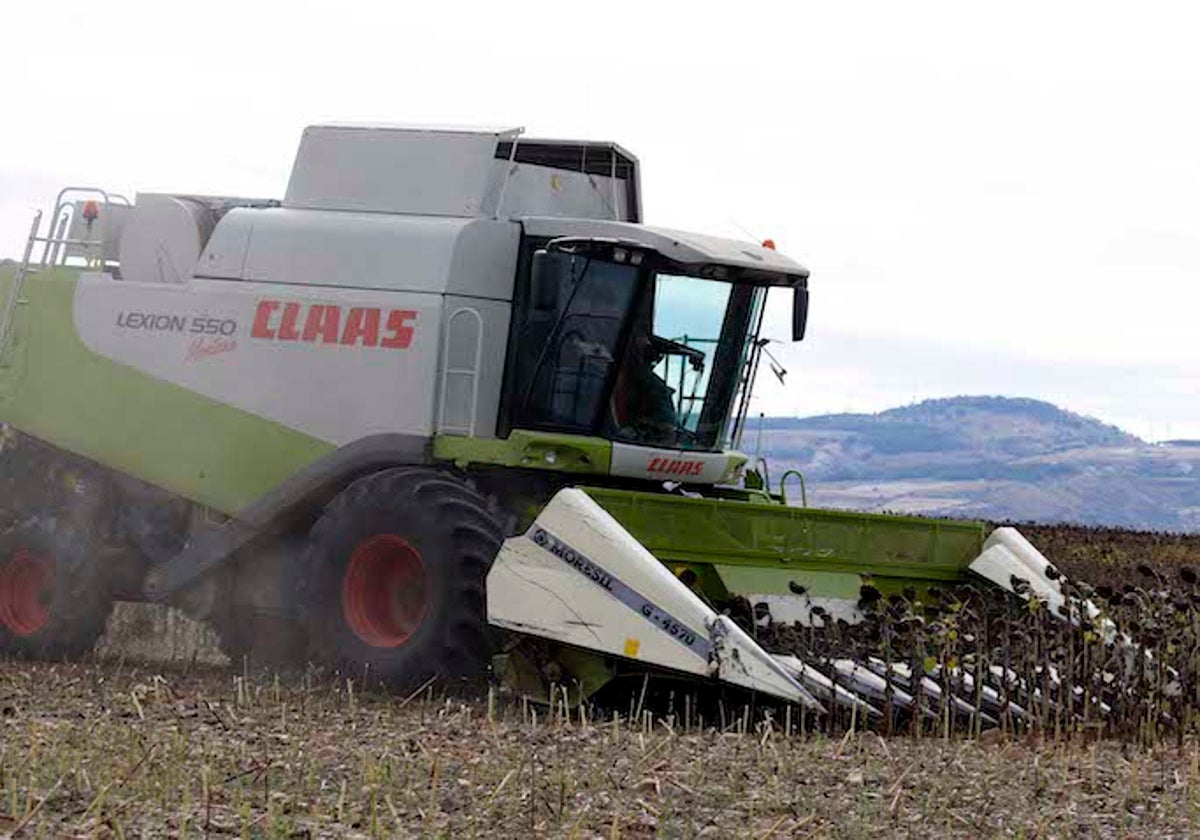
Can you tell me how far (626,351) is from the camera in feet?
36.3

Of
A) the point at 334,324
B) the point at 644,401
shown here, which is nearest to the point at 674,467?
the point at 644,401

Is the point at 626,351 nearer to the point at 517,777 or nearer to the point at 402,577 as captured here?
the point at 402,577

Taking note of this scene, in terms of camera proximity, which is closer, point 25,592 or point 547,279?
point 547,279

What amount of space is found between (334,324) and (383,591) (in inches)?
67.1

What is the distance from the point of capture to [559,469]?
10.9 metres

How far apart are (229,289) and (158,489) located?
1.27 meters

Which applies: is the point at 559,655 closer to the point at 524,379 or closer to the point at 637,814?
the point at 524,379

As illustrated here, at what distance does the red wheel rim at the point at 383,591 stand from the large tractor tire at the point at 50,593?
244 centimetres

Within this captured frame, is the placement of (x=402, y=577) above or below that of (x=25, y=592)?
A: above

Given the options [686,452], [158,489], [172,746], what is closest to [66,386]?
[158,489]

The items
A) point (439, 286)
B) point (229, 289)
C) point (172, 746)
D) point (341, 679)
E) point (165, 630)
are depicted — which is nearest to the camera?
point (172, 746)

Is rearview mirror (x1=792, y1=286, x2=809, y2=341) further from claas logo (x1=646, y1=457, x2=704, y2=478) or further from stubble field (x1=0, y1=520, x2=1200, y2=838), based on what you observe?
stubble field (x1=0, y1=520, x2=1200, y2=838)

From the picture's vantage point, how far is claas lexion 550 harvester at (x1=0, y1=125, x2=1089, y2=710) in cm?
1016

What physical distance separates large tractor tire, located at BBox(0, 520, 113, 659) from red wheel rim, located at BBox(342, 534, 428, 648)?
2.44 meters
